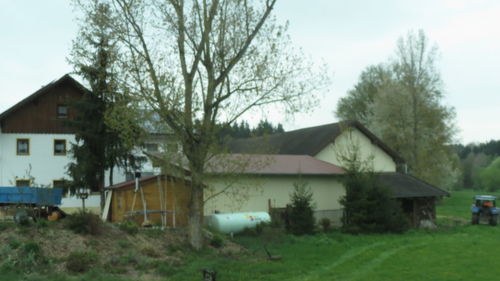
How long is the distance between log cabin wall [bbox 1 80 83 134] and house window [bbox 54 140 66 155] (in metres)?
0.71

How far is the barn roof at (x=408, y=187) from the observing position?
31.1 metres

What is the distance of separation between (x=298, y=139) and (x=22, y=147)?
67.2 feet

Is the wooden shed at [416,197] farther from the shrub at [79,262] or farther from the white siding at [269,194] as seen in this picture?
the shrub at [79,262]

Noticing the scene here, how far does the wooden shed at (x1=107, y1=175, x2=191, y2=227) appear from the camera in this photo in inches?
986

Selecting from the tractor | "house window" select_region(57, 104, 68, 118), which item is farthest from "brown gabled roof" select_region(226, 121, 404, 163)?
"house window" select_region(57, 104, 68, 118)

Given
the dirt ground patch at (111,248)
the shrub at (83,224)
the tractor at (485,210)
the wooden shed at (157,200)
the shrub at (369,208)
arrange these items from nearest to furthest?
1. the dirt ground patch at (111,248)
2. the shrub at (83,224)
3. the wooden shed at (157,200)
4. the shrub at (369,208)
5. the tractor at (485,210)

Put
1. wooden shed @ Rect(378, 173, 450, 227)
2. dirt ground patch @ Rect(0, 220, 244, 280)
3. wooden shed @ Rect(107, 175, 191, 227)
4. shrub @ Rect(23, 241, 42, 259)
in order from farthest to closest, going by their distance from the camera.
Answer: wooden shed @ Rect(378, 173, 450, 227), wooden shed @ Rect(107, 175, 191, 227), dirt ground patch @ Rect(0, 220, 244, 280), shrub @ Rect(23, 241, 42, 259)

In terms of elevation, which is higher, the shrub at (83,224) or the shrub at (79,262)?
the shrub at (83,224)

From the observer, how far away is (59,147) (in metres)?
36.1

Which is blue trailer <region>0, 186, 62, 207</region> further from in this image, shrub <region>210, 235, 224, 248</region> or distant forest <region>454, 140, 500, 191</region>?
distant forest <region>454, 140, 500, 191</region>

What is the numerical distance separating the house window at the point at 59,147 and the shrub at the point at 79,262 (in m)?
21.3

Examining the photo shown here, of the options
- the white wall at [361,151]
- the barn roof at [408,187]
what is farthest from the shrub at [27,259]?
the white wall at [361,151]

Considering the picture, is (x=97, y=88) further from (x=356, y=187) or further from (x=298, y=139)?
(x=298, y=139)

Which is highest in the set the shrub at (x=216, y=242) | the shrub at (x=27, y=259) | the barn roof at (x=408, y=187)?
the barn roof at (x=408, y=187)
